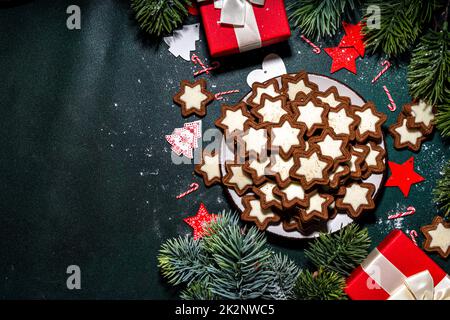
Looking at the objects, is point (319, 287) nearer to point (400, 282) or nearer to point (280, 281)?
point (280, 281)

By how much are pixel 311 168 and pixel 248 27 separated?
0.44 m

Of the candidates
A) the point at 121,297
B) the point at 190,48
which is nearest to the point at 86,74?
the point at 190,48

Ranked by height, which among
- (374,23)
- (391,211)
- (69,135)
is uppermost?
(374,23)

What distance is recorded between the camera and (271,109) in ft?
4.93

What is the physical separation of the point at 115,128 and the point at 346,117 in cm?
68

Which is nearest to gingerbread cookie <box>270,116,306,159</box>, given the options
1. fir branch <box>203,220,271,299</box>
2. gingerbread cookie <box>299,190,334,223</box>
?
gingerbread cookie <box>299,190,334,223</box>

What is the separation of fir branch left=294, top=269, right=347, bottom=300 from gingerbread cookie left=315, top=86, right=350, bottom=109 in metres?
0.45

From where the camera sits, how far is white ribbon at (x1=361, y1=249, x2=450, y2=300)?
140 centimetres

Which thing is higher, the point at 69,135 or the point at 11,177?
the point at 69,135

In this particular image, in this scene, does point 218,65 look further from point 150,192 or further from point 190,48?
point 150,192

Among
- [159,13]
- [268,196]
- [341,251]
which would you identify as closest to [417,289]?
[341,251]

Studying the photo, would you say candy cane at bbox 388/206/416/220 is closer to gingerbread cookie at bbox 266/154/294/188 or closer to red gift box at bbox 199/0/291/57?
gingerbread cookie at bbox 266/154/294/188

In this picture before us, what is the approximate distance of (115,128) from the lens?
167 cm

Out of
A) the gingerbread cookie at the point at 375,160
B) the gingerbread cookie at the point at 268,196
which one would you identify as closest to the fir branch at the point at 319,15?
the gingerbread cookie at the point at 375,160
